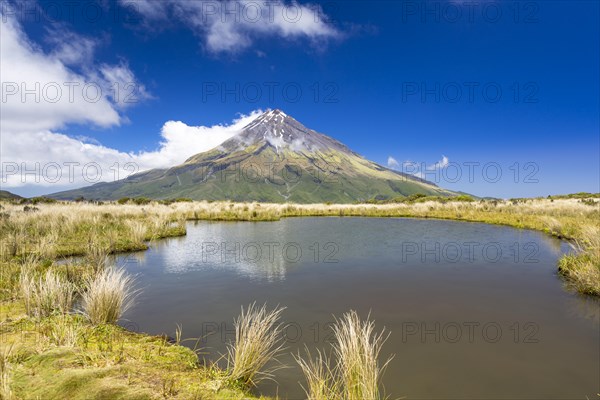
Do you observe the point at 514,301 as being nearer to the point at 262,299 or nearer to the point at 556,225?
the point at 262,299

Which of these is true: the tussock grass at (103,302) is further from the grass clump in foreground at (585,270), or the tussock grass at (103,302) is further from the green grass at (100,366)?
the grass clump in foreground at (585,270)

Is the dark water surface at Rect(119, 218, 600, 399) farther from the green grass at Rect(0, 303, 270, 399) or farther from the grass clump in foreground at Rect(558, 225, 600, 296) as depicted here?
the green grass at Rect(0, 303, 270, 399)

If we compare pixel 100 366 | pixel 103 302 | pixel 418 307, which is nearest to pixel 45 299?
pixel 103 302

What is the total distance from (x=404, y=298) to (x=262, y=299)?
156 inches

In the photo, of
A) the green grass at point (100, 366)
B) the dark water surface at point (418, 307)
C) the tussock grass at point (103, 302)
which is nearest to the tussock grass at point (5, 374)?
the green grass at point (100, 366)

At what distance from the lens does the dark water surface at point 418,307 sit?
187 inches

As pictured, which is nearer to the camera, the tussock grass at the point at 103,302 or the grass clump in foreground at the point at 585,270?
the tussock grass at the point at 103,302

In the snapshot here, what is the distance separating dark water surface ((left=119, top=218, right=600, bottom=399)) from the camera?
15.6 ft

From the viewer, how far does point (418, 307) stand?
24.7 feet

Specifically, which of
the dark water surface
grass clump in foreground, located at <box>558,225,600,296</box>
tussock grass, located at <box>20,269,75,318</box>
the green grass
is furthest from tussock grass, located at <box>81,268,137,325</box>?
grass clump in foreground, located at <box>558,225,600,296</box>

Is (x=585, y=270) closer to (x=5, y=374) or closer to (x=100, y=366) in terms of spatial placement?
(x=100, y=366)

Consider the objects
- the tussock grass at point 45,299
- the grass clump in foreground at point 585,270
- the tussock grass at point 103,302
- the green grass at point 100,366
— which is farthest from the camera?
the grass clump in foreground at point 585,270

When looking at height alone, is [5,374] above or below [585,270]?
below

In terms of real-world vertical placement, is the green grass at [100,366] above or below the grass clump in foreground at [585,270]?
below
